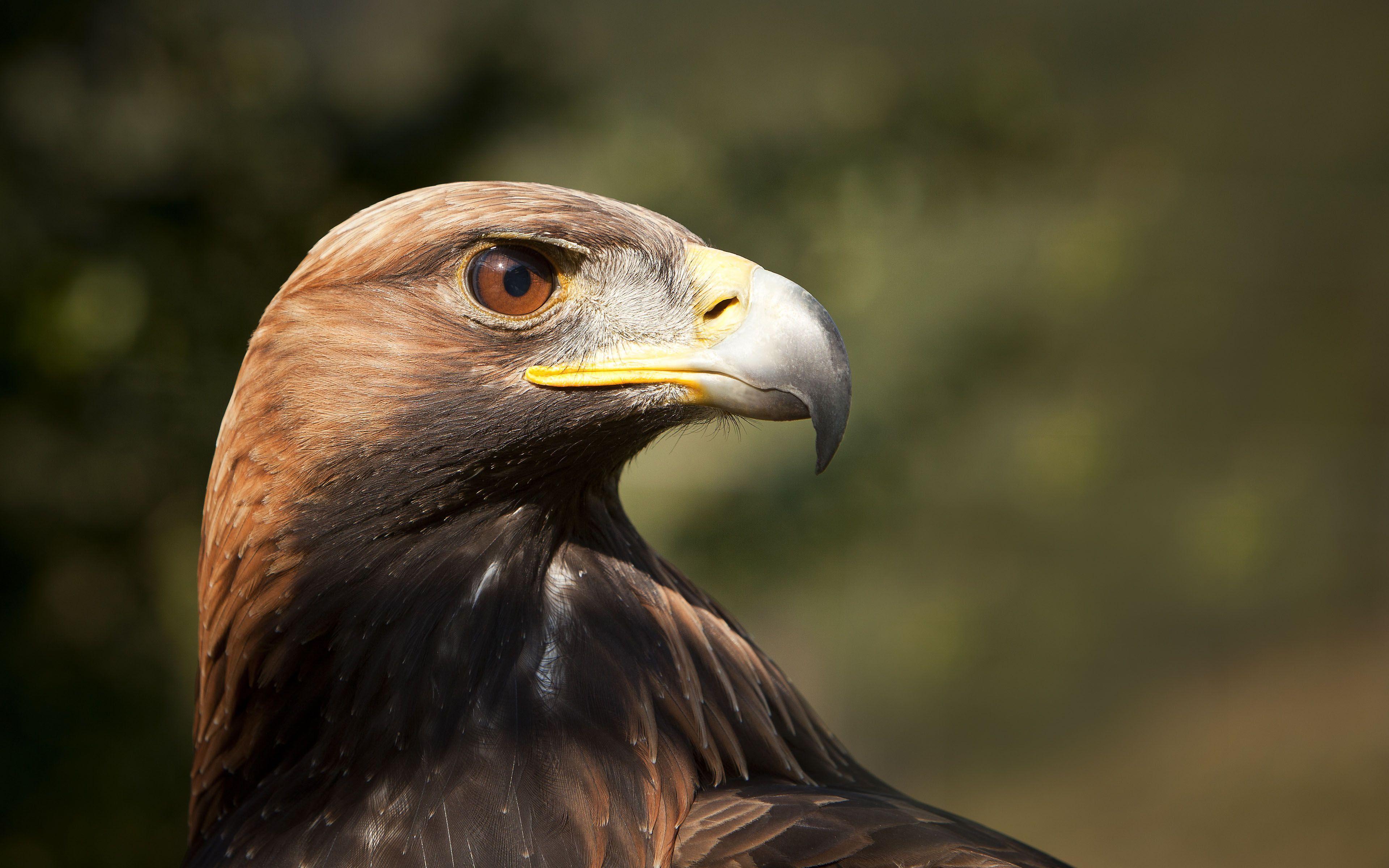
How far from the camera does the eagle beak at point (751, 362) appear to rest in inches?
55.9

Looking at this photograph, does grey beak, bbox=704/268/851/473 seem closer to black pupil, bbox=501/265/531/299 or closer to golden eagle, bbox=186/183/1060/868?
golden eagle, bbox=186/183/1060/868

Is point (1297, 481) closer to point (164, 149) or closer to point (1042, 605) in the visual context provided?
point (1042, 605)

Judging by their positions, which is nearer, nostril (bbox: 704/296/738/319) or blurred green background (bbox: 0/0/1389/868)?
nostril (bbox: 704/296/738/319)

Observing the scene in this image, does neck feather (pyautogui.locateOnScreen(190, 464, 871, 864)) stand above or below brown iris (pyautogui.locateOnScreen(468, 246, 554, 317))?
below

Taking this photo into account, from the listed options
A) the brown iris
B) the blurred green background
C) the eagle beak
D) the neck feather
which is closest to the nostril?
the eagle beak

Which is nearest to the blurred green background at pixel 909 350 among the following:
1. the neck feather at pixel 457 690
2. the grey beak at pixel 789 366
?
the neck feather at pixel 457 690

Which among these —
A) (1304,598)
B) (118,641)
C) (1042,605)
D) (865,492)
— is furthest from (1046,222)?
(118,641)

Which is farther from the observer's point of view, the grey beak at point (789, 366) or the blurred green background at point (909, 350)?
the blurred green background at point (909, 350)

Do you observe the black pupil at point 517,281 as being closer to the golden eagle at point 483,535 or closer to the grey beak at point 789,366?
the golden eagle at point 483,535

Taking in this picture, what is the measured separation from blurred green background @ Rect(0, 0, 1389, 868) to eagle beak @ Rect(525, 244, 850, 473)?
1.45m

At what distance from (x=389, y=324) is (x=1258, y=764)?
6523 mm

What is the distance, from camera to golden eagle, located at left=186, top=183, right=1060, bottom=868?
1421 millimetres

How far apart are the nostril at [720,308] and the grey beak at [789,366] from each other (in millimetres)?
36

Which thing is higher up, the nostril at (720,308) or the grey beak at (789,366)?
the nostril at (720,308)
